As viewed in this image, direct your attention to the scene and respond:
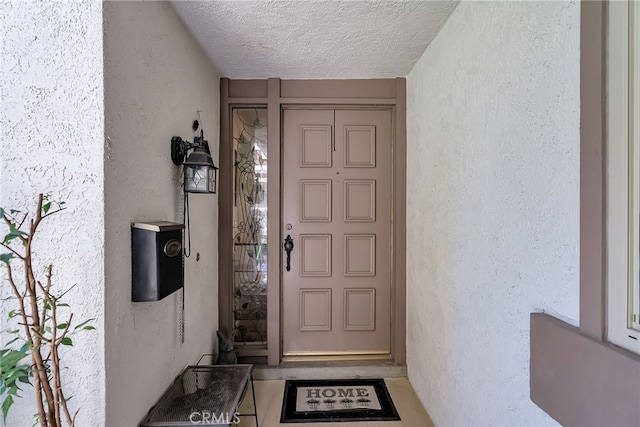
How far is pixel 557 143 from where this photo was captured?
881 millimetres

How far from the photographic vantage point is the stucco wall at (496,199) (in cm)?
87

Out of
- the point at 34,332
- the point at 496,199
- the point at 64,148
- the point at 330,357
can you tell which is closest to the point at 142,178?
the point at 64,148

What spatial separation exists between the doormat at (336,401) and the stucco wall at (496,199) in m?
0.33

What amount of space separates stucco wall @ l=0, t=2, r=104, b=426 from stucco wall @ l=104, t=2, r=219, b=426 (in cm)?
4

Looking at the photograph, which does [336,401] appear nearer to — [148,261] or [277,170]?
[148,261]

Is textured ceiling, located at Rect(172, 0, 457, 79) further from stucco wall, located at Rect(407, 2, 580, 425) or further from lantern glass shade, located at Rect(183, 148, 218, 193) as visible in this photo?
lantern glass shade, located at Rect(183, 148, 218, 193)

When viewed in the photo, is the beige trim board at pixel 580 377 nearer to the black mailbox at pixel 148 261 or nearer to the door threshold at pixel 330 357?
the black mailbox at pixel 148 261

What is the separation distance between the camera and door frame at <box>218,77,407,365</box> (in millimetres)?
2352

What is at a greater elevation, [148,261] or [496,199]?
[496,199]

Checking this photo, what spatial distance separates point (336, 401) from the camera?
2029 mm

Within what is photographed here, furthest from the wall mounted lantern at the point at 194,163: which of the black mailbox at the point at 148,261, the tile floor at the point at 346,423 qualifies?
the tile floor at the point at 346,423

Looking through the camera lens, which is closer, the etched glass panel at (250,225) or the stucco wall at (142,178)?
the stucco wall at (142,178)

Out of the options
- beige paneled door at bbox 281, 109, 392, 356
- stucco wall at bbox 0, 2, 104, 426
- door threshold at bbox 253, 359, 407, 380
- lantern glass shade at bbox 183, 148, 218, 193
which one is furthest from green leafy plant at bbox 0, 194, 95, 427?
beige paneled door at bbox 281, 109, 392, 356

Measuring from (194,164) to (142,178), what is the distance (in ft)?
1.08
